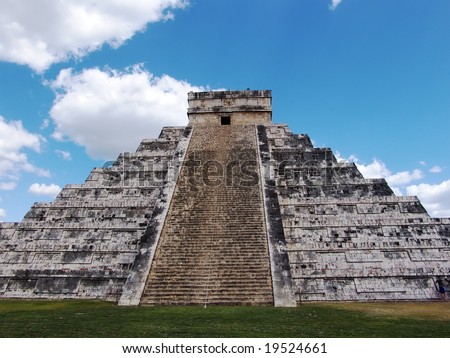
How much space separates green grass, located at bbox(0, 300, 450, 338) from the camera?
5.56m

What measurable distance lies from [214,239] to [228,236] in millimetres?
395

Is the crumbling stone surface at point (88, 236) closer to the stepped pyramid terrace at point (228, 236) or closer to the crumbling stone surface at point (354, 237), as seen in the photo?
the stepped pyramid terrace at point (228, 236)

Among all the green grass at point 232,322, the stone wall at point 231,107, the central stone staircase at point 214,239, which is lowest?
the green grass at point 232,322

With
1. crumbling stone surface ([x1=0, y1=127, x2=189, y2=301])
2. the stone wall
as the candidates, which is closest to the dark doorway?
the stone wall

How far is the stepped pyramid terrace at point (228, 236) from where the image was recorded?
970 centimetres

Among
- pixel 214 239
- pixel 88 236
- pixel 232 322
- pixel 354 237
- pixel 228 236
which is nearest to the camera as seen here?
pixel 232 322

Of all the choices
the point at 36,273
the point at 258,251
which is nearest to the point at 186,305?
the point at 258,251

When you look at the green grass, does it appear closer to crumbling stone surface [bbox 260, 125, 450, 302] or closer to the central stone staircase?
the central stone staircase

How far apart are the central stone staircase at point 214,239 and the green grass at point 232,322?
36.8 inches

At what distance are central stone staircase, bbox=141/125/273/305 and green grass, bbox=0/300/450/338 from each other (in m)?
0.93

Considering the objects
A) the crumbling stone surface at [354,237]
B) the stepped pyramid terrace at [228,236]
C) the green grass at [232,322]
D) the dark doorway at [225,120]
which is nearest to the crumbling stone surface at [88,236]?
the stepped pyramid terrace at [228,236]

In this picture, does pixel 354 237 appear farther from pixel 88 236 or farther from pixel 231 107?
pixel 231 107

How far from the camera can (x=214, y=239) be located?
424 inches

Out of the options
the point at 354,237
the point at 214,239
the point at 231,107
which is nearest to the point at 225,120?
the point at 231,107
